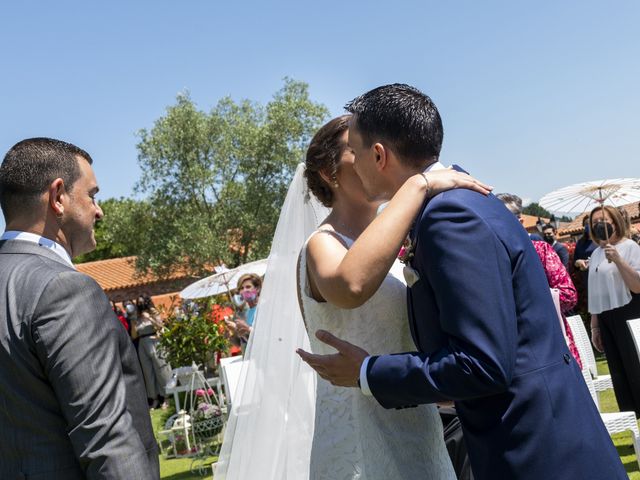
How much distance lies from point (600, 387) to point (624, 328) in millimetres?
829

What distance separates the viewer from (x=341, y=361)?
2.44 m

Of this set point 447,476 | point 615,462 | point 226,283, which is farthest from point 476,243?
point 226,283

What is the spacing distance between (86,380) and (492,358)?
1151 mm

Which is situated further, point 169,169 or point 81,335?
point 169,169

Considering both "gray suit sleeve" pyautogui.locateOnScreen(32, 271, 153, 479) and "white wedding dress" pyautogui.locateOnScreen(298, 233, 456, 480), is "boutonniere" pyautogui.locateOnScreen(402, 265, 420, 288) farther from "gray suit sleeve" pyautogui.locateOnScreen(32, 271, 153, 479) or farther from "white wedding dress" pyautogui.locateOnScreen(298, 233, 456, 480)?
"gray suit sleeve" pyautogui.locateOnScreen(32, 271, 153, 479)

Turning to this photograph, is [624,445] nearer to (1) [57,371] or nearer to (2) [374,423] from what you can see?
(2) [374,423]

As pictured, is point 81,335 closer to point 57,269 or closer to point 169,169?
point 57,269

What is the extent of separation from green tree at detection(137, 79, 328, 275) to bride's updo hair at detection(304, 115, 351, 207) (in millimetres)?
33239

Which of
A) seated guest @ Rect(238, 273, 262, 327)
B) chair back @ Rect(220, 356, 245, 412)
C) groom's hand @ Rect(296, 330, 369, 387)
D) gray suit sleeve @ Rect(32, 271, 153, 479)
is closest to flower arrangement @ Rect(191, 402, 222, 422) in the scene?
seated guest @ Rect(238, 273, 262, 327)

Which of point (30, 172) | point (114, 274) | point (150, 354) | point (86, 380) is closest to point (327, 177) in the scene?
point (30, 172)

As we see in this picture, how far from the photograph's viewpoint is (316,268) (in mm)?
Answer: 2797

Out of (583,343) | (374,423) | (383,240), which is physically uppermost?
(383,240)

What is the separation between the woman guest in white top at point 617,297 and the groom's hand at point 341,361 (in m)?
5.84

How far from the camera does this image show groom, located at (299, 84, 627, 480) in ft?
6.46
